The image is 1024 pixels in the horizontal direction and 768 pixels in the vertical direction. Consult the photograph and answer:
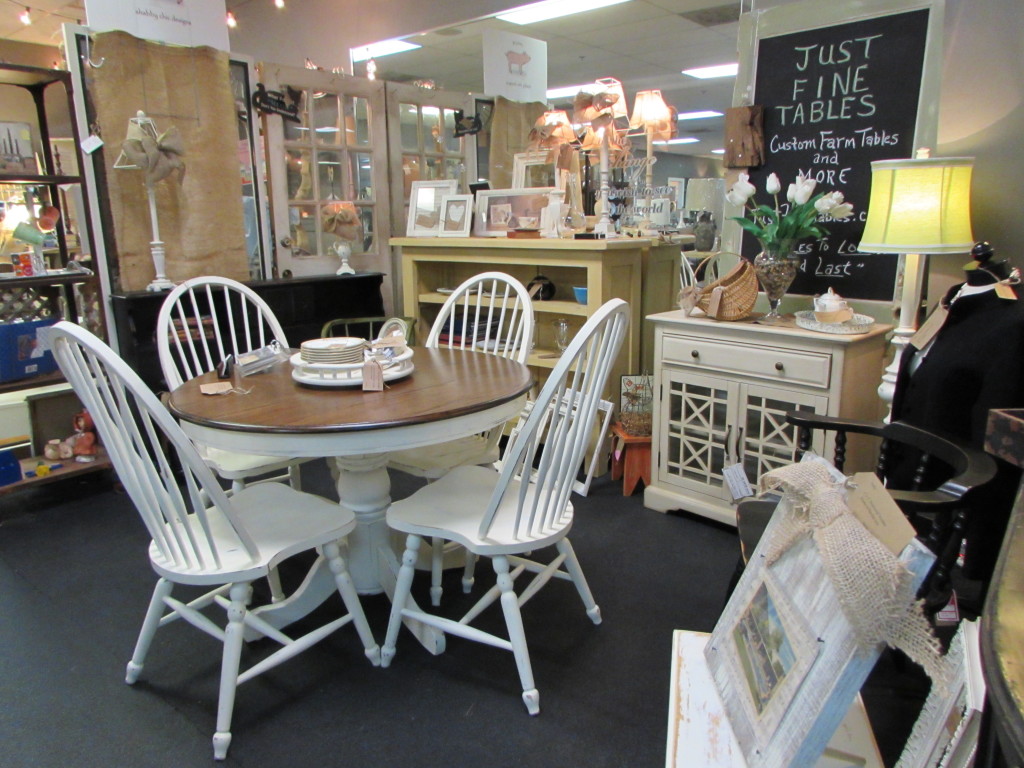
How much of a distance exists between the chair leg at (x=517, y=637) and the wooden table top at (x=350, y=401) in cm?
41

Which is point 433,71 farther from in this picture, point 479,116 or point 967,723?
point 967,723

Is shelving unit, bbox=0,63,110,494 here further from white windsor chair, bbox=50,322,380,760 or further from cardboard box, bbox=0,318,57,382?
white windsor chair, bbox=50,322,380,760

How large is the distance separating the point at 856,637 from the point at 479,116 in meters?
4.06

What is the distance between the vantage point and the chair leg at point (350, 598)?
1.75 metres

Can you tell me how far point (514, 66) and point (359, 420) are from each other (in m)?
3.36

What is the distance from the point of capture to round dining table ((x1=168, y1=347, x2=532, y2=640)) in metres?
1.62

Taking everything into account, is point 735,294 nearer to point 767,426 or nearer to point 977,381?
point 767,426

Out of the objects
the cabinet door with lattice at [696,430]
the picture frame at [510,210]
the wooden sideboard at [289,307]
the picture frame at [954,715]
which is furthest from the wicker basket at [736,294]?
the wooden sideboard at [289,307]

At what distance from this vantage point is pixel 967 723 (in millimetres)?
658

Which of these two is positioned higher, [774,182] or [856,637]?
[774,182]

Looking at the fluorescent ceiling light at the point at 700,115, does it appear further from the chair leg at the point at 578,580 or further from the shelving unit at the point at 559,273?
the chair leg at the point at 578,580

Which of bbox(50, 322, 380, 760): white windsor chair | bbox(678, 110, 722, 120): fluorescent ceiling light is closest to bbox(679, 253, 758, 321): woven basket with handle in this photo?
bbox(50, 322, 380, 760): white windsor chair

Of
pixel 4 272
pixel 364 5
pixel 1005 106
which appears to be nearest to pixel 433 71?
pixel 364 5

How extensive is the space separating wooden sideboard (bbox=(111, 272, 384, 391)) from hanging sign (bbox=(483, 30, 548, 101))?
4.60 ft
